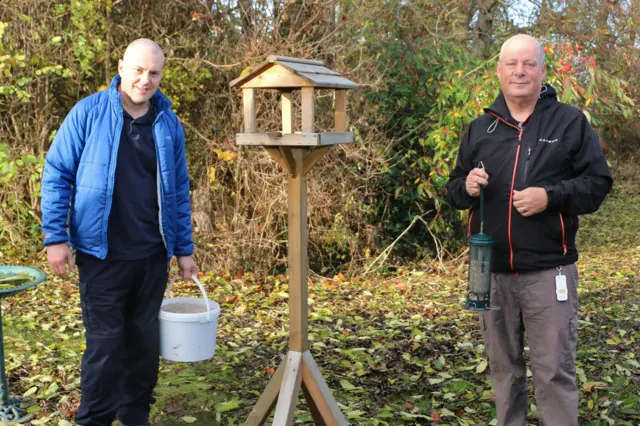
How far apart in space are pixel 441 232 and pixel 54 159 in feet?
19.0

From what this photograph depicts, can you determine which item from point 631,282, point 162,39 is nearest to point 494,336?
point 631,282

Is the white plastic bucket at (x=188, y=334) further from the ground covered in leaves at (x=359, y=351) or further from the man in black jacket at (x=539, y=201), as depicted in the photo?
the man in black jacket at (x=539, y=201)

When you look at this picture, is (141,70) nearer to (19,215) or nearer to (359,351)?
(359,351)

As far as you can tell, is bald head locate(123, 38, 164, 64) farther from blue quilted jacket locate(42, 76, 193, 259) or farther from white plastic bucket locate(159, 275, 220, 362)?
white plastic bucket locate(159, 275, 220, 362)

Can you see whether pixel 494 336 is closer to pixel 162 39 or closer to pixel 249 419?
pixel 249 419

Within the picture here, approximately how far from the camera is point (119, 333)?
3.38 m

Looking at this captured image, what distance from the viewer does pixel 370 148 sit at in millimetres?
7672

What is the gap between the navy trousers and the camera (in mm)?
3326

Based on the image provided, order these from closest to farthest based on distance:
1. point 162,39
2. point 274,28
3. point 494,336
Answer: point 494,336
point 274,28
point 162,39

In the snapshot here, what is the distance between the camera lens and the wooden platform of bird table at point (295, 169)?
311cm

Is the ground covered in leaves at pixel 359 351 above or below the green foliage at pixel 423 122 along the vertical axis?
below

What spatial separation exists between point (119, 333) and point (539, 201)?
83.9 inches

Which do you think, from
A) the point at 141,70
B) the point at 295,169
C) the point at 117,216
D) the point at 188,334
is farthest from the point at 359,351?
the point at 141,70

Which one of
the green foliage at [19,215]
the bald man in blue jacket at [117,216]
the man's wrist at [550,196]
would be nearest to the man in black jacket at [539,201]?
the man's wrist at [550,196]
